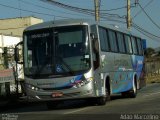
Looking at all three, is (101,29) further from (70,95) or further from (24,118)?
(24,118)

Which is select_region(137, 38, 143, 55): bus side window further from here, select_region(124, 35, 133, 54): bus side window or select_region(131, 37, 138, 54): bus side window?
select_region(124, 35, 133, 54): bus side window

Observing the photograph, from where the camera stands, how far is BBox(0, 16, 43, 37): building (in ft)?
200

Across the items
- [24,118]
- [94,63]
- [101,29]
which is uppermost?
[101,29]

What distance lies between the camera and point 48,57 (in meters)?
19.8

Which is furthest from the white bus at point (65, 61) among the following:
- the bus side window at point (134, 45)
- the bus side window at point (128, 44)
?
the bus side window at point (134, 45)

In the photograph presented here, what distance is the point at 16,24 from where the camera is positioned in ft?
211

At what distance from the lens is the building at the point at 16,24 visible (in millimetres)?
60969

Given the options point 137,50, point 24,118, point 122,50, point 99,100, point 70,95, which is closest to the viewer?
point 24,118

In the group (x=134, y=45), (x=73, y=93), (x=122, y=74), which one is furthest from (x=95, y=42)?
(x=134, y=45)

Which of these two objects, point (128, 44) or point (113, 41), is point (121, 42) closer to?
point (128, 44)

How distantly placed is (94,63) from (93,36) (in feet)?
3.29

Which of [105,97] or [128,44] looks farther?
[128,44]

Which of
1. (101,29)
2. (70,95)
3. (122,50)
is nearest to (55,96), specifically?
(70,95)

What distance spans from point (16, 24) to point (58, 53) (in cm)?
4517
